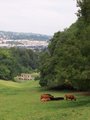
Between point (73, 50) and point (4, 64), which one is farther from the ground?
point (73, 50)

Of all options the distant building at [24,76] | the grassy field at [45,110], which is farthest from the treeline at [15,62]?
the grassy field at [45,110]

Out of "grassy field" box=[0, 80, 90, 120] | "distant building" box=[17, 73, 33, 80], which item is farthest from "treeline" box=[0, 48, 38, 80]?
"grassy field" box=[0, 80, 90, 120]

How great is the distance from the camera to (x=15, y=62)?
133 meters

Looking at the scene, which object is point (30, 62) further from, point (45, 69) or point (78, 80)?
point (78, 80)

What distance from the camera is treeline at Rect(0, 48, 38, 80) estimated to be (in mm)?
119137

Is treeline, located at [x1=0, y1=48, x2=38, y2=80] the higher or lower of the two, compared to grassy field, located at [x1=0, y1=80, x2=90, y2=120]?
lower

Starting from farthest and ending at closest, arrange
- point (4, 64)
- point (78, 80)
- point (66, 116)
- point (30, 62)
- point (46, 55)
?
1. point (30, 62)
2. point (4, 64)
3. point (46, 55)
4. point (78, 80)
5. point (66, 116)

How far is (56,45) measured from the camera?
6875 centimetres

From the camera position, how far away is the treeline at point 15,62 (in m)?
119

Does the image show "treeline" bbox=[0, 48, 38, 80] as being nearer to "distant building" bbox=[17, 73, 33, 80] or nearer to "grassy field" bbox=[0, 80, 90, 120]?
"distant building" bbox=[17, 73, 33, 80]

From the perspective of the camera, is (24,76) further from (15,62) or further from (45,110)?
(45,110)

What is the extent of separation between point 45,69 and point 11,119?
43.4 metres

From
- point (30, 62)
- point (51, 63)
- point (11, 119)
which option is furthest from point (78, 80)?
point (30, 62)

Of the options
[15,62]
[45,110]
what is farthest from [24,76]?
[45,110]
